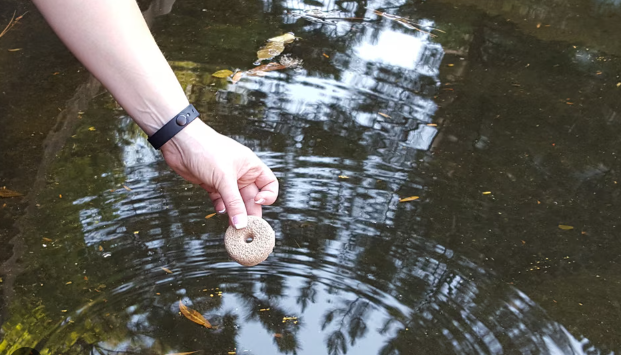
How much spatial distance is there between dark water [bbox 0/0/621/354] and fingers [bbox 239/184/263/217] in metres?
0.40

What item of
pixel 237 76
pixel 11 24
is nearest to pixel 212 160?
pixel 237 76

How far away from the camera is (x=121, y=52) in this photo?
4.61 ft

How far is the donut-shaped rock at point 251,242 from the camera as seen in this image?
1865 millimetres

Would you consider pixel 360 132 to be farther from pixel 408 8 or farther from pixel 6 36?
pixel 6 36

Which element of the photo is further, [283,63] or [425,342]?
[283,63]

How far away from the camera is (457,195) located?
262 cm

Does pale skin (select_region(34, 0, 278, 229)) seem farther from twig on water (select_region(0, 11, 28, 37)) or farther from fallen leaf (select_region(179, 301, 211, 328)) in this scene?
twig on water (select_region(0, 11, 28, 37))

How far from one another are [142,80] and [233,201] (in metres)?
0.39

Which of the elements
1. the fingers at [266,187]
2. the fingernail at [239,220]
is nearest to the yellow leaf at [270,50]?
the fingers at [266,187]

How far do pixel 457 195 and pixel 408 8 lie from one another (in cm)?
222

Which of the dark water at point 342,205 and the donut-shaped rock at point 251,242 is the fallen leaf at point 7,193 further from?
the donut-shaped rock at point 251,242

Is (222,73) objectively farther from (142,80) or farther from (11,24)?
(142,80)

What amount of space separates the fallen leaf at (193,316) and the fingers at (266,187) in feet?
1.91

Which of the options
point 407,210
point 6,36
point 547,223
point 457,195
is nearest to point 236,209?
point 407,210
